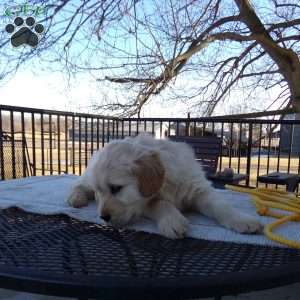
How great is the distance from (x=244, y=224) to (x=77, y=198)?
1.05 meters

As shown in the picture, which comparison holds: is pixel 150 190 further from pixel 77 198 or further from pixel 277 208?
pixel 277 208

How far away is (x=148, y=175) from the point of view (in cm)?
184

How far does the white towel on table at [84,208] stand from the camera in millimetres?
1477

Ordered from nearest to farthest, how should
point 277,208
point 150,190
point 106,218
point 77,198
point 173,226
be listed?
point 173,226 < point 106,218 < point 150,190 < point 277,208 < point 77,198

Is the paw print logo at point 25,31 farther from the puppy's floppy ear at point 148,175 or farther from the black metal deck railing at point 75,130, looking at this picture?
the puppy's floppy ear at point 148,175

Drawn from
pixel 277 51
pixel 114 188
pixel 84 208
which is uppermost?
pixel 277 51

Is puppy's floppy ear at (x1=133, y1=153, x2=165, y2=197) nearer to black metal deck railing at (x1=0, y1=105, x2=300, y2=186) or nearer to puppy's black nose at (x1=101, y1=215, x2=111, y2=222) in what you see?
puppy's black nose at (x1=101, y1=215, x2=111, y2=222)

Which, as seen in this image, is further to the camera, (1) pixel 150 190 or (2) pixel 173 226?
(1) pixel 150 190

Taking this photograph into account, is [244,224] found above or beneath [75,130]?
beneath

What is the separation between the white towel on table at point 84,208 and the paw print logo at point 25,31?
4.39 metres

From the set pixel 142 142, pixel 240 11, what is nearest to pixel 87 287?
pixel 142 142

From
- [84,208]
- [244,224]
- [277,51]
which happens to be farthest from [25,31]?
[244,224]

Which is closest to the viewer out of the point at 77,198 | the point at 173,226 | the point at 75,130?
the point at 173,226

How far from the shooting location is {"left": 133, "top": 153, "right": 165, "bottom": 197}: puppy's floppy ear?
1829mm
